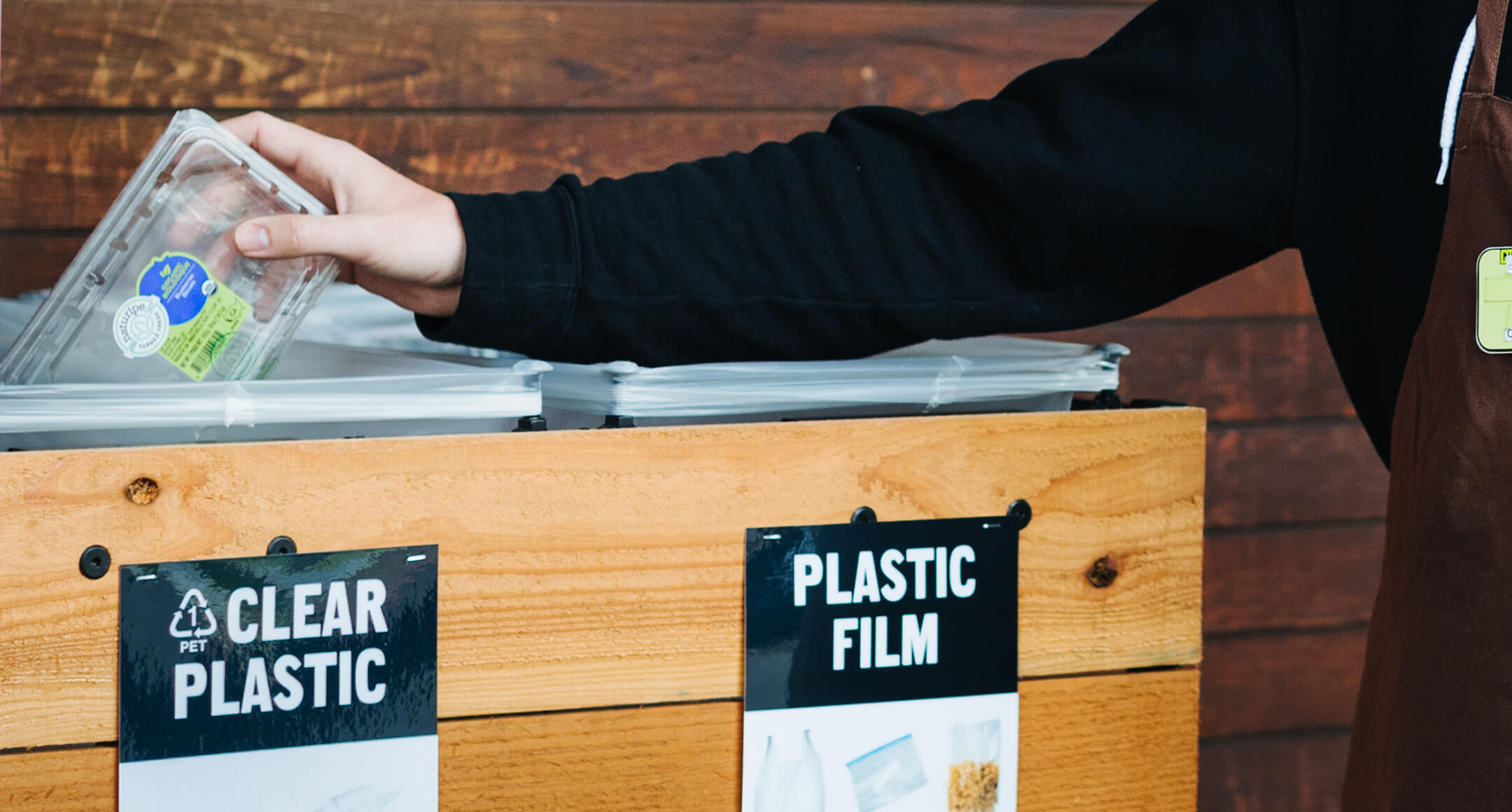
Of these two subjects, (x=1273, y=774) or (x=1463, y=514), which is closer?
(x=1463, y=514)

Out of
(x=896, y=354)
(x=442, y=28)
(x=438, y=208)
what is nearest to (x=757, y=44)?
(x=442, y=28)

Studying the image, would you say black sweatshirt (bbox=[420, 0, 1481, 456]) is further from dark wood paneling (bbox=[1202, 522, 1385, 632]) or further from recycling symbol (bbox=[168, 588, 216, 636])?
dark wood paneling (bbox=[1202, 522, 1385, 632])

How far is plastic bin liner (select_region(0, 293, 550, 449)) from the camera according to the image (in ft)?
2.09

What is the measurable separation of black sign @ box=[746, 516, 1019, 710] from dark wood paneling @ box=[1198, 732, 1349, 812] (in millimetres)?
1069

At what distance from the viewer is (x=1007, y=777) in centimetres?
77

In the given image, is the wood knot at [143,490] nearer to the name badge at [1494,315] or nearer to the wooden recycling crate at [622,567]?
the wooden recycling crate at [622,567]

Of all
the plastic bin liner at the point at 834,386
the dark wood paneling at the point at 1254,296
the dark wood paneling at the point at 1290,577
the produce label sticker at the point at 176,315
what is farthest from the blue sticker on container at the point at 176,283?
the dark wood paneling at the point at 1290,577

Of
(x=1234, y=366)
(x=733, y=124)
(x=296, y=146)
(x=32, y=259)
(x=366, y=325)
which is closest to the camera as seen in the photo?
(x=296, y=146)

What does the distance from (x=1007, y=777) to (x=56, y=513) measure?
561 mm

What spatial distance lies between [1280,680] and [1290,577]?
0.15m

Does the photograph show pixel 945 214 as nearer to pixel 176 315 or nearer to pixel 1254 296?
pixel 176 315

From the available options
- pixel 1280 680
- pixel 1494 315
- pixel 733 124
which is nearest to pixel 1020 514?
pixel 1494 315

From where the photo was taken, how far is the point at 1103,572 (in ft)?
2.62

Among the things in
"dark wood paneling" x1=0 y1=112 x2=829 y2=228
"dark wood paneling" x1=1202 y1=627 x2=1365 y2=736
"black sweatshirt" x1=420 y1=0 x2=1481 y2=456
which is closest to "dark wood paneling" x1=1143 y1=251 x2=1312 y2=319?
"dark wood paneling" x1=1202 y1=627 x2=1365 y2=736
